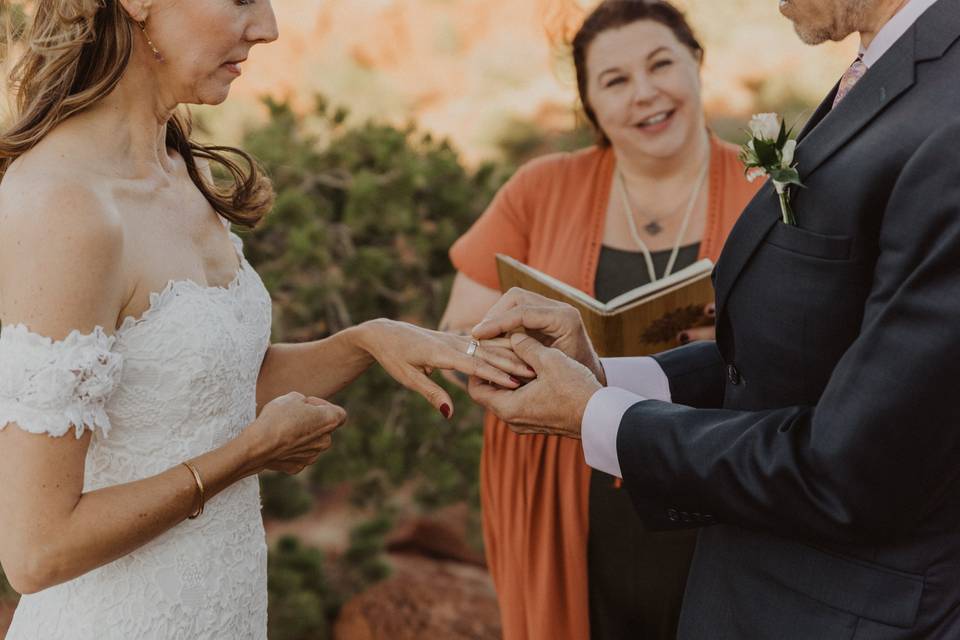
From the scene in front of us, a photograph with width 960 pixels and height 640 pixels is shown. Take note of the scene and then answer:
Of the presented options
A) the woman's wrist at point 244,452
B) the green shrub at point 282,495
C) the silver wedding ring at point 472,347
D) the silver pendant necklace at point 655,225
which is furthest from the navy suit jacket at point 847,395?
the green shrub at point 282,495

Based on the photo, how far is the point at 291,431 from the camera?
198cm

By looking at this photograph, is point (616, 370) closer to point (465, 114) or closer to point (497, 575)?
point (497, 575)

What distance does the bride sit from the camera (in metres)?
1.67

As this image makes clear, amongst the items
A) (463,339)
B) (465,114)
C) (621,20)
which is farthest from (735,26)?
(463,339)

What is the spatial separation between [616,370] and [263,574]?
2.98 feet

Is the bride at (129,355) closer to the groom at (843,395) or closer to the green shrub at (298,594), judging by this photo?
the groom at (843,395)

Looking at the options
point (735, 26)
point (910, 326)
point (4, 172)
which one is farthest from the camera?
point (735, 26)

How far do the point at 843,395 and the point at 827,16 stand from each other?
72 centimetres

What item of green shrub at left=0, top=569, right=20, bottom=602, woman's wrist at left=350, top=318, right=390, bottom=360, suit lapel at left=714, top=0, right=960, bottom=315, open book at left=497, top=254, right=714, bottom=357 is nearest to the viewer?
suit lapel at left=714, top=0, right=960, bottom=315

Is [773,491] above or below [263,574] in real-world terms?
above

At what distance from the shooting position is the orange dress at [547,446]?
9.72ft

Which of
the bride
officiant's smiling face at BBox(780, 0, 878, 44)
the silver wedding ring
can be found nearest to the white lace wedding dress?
the bride

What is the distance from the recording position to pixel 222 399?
2.00 m

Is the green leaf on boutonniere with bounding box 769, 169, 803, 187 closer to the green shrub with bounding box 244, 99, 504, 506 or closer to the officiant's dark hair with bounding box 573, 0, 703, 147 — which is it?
the officiant's dark hair with bounding box 573, 0, 703, 147
